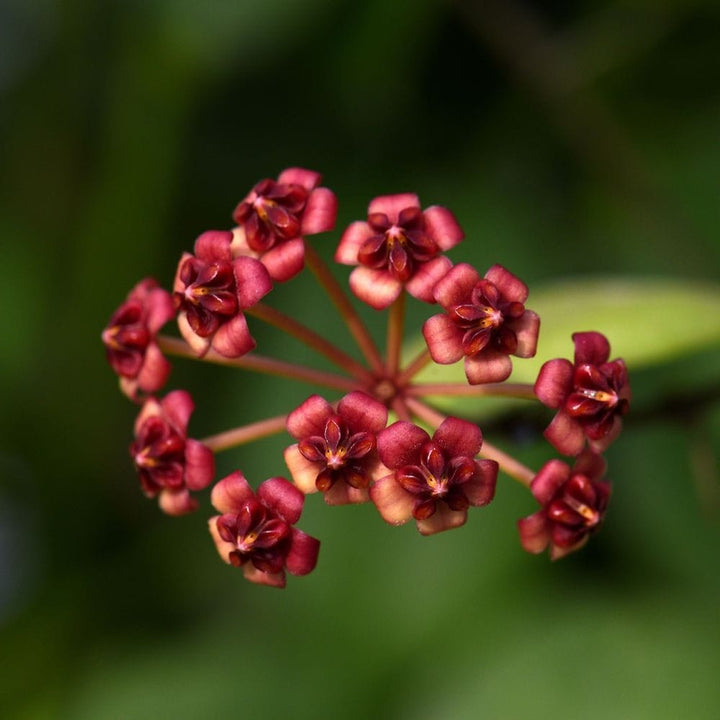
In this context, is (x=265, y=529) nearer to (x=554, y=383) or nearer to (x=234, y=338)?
(x=234, y=338)

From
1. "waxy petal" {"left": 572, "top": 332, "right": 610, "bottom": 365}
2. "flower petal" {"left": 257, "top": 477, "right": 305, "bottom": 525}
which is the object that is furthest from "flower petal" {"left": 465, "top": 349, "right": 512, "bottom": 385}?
"flower petal" {"left": 257, "top": 477, "right": 305, "bottom": 525}

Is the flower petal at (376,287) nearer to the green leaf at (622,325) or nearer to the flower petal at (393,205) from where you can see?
the flower petal at (393,205)

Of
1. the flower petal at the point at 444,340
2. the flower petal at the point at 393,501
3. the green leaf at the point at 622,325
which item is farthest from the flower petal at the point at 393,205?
the flower petal at the point at 393,501

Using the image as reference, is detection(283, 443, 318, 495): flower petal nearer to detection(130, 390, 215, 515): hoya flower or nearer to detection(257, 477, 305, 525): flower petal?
detection(257, 477, 305, 525): flower petal

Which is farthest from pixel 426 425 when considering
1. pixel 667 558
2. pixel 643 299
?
pixel 667 558

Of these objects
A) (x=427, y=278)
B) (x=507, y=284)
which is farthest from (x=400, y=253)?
(x=507, y=284)
